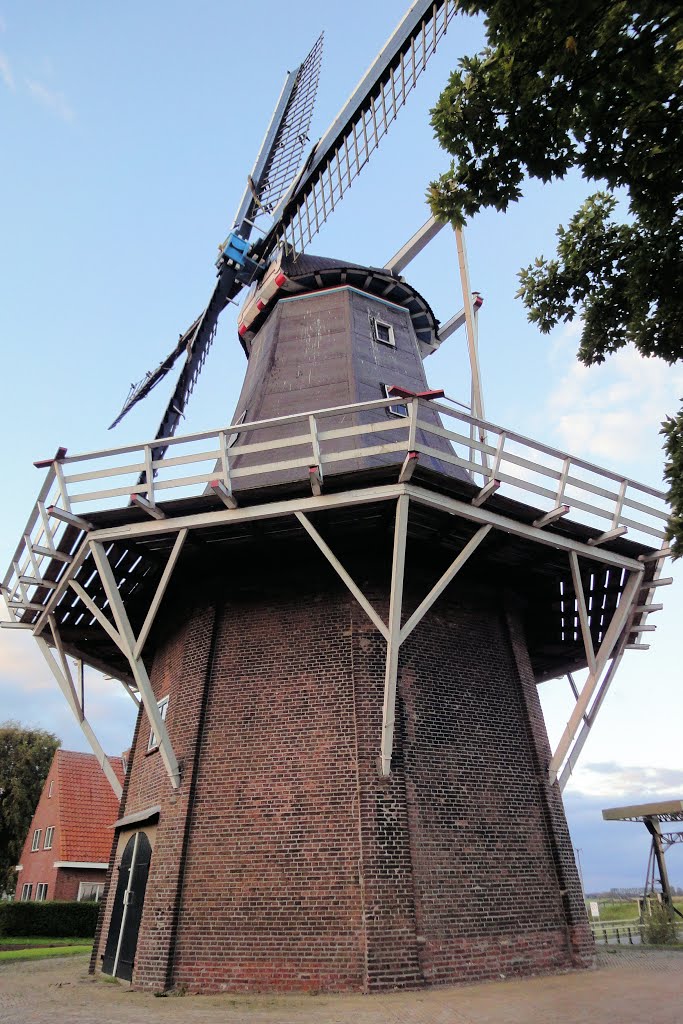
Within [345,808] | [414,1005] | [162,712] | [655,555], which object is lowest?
[414,1005]

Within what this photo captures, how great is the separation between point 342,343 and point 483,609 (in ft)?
17.9

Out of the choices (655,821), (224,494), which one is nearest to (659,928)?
(655,821)

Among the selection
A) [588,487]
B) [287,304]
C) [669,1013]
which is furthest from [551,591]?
[287,304]

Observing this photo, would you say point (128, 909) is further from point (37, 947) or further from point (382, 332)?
point (37, 947)

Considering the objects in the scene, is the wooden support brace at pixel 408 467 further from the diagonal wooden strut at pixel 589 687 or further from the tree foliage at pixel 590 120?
the diagonal wooden strut at pixel 589 687

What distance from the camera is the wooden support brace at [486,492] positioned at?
28.2 ft

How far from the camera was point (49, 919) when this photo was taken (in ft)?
70.8

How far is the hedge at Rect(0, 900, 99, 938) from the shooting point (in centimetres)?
2114

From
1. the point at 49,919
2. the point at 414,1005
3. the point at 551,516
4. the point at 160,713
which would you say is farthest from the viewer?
the point at 49,919

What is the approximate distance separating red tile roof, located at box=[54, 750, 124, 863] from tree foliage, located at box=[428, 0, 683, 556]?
2418 centimetres

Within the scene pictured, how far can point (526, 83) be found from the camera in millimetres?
5129

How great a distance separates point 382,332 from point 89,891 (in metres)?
22.0

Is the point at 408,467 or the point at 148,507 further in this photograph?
the point at 148,507

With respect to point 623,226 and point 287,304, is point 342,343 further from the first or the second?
point 623,226
